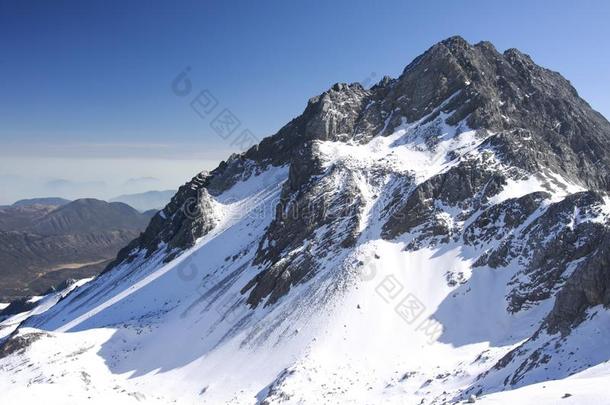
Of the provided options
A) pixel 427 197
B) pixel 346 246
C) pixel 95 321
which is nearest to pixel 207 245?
pixel 95 321

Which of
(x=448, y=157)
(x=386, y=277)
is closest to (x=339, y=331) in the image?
(x=386, y=277)

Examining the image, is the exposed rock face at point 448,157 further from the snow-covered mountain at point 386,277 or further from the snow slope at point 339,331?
the snow slope at point 339,331

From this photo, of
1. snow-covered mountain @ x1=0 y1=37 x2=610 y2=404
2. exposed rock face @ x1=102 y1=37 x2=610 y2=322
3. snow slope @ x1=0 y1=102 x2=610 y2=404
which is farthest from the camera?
exposed rock face @ x1=102 y1=37 x2=610 y2=322

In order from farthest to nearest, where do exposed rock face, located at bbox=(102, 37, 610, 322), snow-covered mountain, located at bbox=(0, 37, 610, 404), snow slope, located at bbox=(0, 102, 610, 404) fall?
exposed rock face, located at bbox=(102, 37, 610, 322) < snow slope, located at bbox=(0, 102, 610, 404) < snow-covered mountain, located at bbox=(0, 37, 610, 404)

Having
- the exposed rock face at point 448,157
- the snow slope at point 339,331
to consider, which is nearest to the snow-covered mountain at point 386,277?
the snow slope at point 339,331

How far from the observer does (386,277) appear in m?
55.7

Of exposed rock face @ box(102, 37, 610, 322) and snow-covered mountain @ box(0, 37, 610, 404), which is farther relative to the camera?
exposed rock face @ box(102, 37, 610, 322)

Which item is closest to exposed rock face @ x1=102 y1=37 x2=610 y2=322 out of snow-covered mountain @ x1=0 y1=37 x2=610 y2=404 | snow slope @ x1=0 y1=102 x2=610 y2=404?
snow-covered mountain @ x1=0 y1=37 x2=610 y2=404

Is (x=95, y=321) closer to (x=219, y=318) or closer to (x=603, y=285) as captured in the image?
(x=219, y=318)

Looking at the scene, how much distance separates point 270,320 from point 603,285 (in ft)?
110

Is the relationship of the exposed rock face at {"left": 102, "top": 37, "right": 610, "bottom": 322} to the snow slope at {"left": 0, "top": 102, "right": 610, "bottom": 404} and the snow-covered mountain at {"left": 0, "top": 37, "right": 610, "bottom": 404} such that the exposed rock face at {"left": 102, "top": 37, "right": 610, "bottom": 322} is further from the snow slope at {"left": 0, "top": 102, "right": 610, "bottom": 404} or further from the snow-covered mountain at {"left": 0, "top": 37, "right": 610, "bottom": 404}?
the snow slope at {"left": 0, "top": 102, "right": 610, "bottom": 404}

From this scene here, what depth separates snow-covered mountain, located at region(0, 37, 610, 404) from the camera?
38469 mm

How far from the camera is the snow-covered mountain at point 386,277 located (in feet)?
126

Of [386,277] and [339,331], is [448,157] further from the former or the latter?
[339,331]
